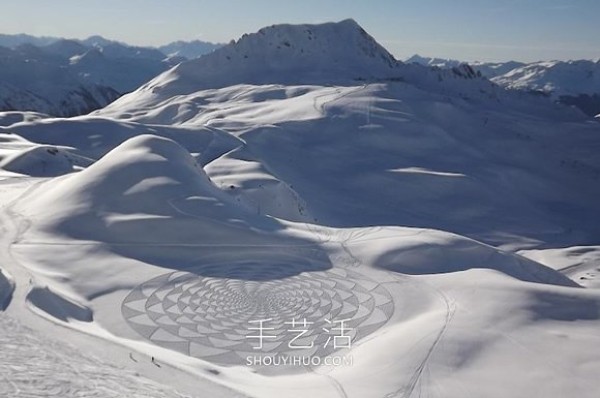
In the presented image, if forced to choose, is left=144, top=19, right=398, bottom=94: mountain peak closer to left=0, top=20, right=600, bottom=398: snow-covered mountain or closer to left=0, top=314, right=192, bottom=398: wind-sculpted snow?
left=0, top=20, right=600, bottom=398: snow-covered mountain

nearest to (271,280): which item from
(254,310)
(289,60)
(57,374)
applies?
(254,310)

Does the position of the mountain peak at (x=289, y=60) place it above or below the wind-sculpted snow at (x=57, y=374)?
above

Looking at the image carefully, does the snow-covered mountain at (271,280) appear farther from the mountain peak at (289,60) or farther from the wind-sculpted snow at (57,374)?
the mountain peak at (289,60)

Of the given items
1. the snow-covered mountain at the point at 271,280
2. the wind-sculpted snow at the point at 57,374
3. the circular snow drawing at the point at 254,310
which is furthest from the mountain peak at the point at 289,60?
the wind-sculpted snow at the point at 57,374

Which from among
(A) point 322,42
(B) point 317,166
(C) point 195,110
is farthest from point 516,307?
(A) point 322,42

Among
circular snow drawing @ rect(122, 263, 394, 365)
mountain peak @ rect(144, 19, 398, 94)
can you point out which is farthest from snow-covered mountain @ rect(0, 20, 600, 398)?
mountain peak @ rect(144, 19, 398, 94)
